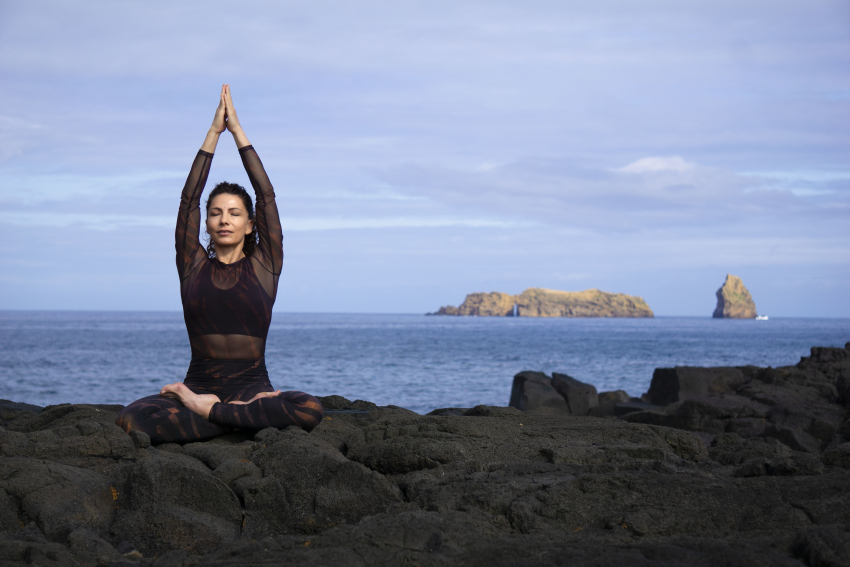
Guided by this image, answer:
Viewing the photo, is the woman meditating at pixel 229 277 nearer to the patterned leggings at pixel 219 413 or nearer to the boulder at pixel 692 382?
the patterned leggings at pixel 219 413

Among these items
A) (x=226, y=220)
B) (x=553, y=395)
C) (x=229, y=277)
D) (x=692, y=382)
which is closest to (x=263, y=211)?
(x=226, y=220)

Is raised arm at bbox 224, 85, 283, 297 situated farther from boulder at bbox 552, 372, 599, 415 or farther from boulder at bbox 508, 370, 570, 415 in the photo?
boulder at bbox 552, 372, 599, 415

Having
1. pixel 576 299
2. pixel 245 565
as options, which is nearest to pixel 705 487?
pixel 245 565

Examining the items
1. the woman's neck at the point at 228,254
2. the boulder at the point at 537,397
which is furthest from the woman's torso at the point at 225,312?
the boulder at the point at 537,397

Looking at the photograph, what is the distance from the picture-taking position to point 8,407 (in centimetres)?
528

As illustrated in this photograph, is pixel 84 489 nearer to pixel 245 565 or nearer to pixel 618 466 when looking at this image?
pixel 245 565

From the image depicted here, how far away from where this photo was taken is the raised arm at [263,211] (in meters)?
4.94

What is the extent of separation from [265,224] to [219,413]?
1.44m

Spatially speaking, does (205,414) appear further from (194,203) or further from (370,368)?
(370,368)

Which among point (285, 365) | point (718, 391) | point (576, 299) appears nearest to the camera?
point (718, 391)

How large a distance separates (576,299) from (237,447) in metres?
151

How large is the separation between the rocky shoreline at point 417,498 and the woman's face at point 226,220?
1437 millimetres

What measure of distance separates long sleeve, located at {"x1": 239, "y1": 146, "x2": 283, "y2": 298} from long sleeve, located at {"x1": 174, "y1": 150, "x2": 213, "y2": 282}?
30 centimetres

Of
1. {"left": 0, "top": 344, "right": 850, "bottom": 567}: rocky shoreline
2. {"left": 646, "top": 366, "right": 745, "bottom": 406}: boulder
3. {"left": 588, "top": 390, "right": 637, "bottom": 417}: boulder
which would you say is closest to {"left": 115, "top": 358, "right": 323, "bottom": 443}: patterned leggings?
{"left": 0, "top": 344, "right": 850, "bottom": 567}: rocky shoreline
